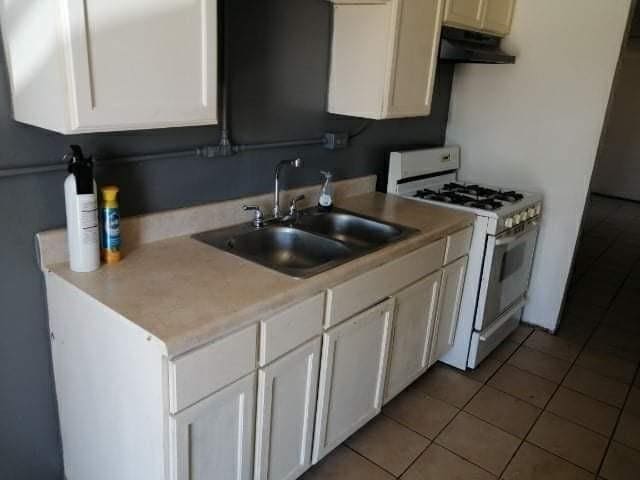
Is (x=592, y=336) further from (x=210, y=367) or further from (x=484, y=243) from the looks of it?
(x=210, y=367)

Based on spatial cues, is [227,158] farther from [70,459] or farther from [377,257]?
[70,459]

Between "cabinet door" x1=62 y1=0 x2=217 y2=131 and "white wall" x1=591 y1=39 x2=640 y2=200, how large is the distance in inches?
263

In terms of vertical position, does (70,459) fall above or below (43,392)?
below

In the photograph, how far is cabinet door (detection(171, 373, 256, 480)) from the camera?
4.36 feet

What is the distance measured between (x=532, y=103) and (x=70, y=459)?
297 cm

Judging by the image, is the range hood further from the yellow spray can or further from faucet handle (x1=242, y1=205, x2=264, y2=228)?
the yellow spray can

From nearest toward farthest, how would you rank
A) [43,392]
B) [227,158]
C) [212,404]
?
1. [212,404]
2. [43,392]
3. [227,158]

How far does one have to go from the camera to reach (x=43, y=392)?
167cm

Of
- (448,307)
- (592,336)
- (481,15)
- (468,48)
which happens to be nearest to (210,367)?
(448,307)

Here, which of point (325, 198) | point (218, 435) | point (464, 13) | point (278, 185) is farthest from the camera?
point (464, 13)

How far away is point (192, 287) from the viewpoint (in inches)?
58.7

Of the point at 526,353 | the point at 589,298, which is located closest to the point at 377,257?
the point at 526,353

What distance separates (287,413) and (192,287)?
55cm

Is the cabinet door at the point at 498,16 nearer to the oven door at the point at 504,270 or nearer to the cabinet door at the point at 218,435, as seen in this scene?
the oven door at the point at 504,270
